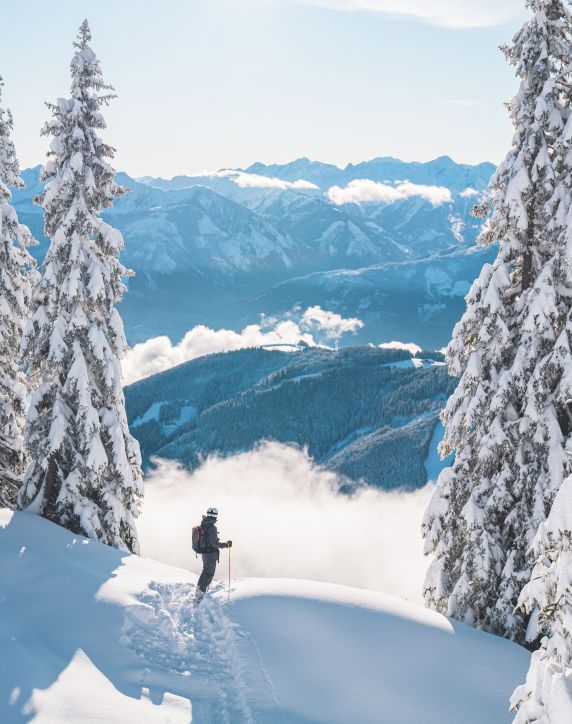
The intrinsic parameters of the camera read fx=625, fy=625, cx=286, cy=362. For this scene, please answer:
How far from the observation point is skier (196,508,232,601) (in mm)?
A: 14891

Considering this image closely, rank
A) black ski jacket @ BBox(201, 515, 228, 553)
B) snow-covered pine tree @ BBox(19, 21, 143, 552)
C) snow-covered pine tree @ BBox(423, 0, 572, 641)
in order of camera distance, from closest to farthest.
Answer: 1. snow-covered pine tree @ BBox(423, 0, 572, 641)
2. black ski jacket @ BBox(201, 515, 228, 553)
3. snow-covered pine tree @ BBox(19, 21, 143, 552)

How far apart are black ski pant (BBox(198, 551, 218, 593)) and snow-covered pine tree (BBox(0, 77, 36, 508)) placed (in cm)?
1056

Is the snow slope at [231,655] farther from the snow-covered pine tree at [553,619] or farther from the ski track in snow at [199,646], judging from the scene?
the snow-covered pine tree at [553,619]

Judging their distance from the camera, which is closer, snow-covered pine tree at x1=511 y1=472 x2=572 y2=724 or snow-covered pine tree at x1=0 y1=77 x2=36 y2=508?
Answer: snow-covered pine tree at x1=511 y1=472 x2=572 y2=724

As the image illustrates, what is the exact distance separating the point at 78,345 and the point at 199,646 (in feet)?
35.7

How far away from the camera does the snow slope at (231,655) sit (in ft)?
33.4

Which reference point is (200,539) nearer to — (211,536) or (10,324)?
(211,536)

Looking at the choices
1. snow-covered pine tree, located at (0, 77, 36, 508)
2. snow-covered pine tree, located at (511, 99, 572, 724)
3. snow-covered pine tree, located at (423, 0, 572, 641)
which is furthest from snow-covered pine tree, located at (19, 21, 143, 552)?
snow-covered pine tree, located at (511, 99, 572, 724)

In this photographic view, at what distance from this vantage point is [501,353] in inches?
630

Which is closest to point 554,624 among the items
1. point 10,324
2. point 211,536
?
point 211,536

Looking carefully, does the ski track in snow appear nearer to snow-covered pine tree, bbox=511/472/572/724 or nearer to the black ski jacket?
the black ski jacket

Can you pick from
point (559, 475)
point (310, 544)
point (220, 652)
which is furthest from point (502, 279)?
point (310, 544)

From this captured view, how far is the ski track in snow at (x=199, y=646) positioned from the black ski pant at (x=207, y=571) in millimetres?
260

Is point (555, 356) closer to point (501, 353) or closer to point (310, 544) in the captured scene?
point (501, 353)
